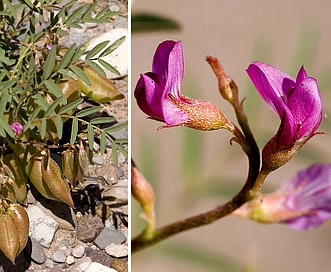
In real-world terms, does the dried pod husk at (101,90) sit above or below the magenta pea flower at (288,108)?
below

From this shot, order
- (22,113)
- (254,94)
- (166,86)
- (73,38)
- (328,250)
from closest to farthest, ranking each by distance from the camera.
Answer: (166,86), (254,94), (22,113), (328,250), (73,38)

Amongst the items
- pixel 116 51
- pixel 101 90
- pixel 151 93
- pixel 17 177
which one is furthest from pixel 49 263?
pixel 151 93

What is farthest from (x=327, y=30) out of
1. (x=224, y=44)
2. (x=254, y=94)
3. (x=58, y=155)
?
(x=58, y=155)

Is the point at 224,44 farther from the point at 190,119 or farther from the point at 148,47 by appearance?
the point at 190,119

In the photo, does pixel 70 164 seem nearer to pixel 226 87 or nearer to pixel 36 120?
pixel 36 120

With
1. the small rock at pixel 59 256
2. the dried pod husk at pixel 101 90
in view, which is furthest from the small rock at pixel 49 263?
the dried pod husk at pixel 101 90

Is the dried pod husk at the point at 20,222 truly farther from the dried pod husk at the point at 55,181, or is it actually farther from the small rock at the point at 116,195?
the small rock at the point at 116,195

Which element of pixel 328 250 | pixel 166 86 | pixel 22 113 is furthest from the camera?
pixel 328 250
